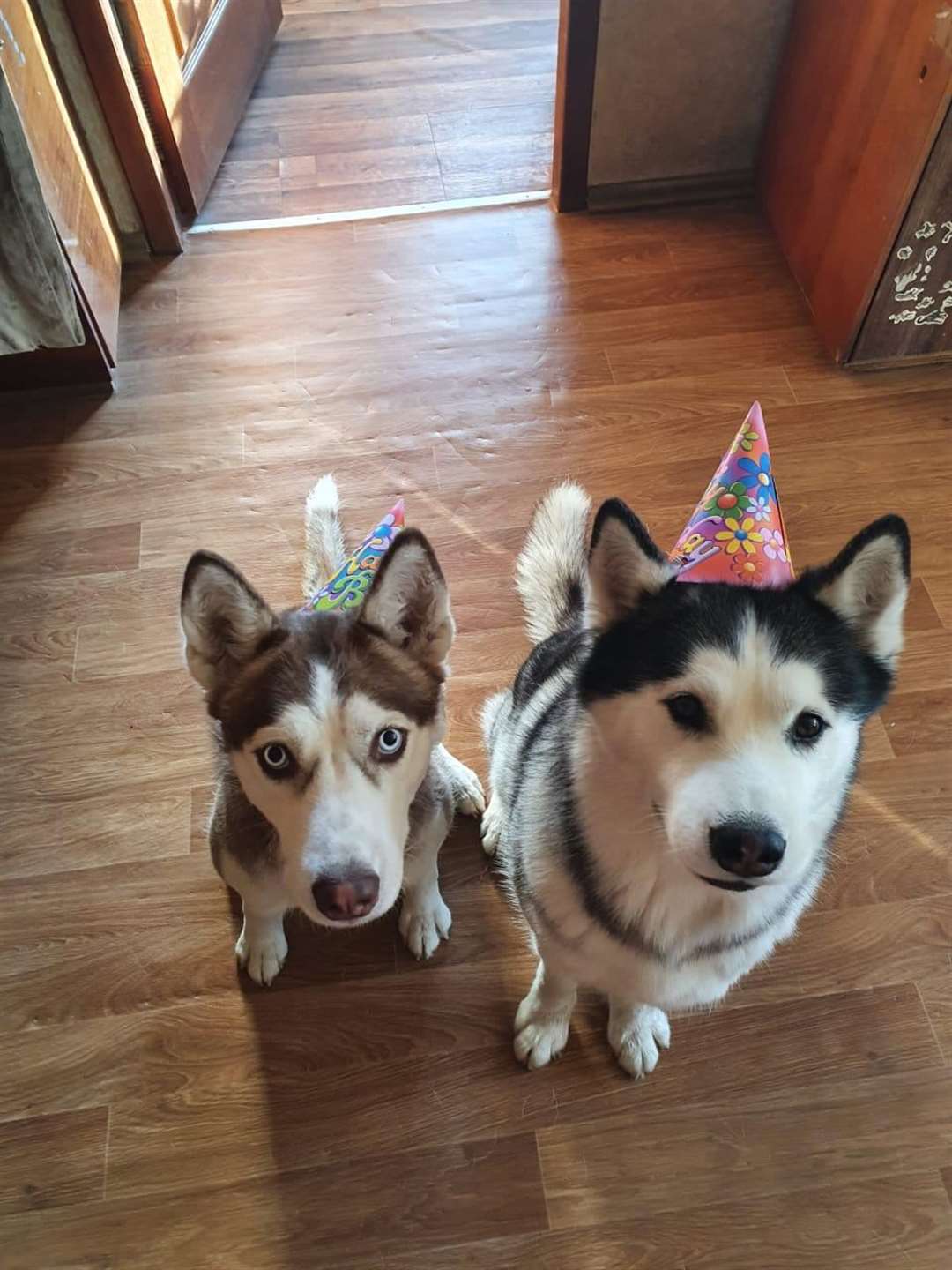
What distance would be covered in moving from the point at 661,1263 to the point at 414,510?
1.84 m

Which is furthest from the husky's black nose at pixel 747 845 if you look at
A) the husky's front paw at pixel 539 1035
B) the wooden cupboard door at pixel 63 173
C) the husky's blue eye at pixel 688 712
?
the wooden cupboard door at pixel 63 173

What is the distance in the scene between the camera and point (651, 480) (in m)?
2.68

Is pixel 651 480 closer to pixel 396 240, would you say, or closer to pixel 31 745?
pixel 396 240

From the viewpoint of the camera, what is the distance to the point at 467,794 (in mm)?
2094

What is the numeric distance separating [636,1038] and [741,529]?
1.02 m

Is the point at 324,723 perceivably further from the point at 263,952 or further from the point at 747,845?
the point at 263,952

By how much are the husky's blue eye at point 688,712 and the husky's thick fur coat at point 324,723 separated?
16.8 inches

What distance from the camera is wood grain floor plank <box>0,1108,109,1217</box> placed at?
5.75 ft

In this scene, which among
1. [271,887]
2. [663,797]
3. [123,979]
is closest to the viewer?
[663,797]

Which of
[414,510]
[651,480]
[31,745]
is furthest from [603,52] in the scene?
[31,745]

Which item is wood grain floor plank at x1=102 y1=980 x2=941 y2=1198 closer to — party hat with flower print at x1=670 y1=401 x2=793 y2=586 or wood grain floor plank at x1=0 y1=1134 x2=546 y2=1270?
wood grain floor plank at x1=0 y1=1134 x2=546 y2=1270

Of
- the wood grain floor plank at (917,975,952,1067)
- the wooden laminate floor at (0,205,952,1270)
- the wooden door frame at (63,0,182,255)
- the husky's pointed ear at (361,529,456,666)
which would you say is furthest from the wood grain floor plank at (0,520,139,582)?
the wood grain floor plank at (917,975,952,1067)

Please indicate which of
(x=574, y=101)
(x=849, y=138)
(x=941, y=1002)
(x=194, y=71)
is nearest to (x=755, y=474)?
(x=941, y=1002)

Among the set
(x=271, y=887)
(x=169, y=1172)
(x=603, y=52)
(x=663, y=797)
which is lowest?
(x=169, y=1172)
